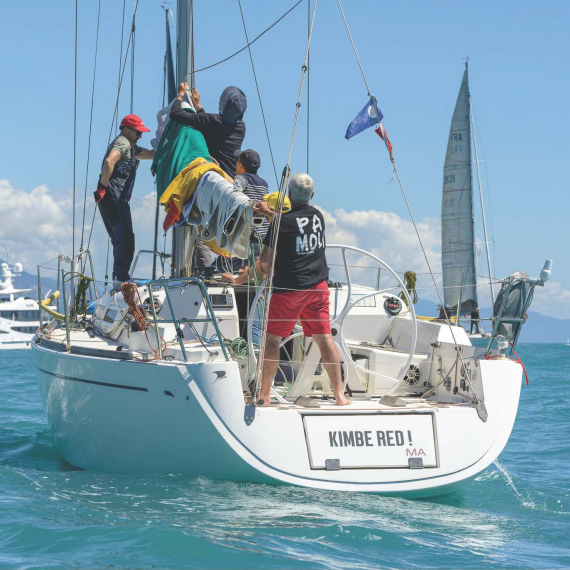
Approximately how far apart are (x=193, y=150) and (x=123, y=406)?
2.47 m

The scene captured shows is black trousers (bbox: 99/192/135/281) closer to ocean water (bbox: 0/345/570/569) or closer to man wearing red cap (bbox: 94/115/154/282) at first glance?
man wearing red cap (bbox: 94/115/154/282)

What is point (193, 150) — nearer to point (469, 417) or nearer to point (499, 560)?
point (469, 417)

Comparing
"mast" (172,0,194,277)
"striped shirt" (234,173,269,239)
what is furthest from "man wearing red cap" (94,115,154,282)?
"striped shirt" (234,173,269,239)

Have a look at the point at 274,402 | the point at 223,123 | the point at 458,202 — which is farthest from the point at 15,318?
the point at 274,402

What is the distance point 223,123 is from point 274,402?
9.88 feet

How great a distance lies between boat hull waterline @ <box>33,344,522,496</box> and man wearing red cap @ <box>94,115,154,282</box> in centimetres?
261

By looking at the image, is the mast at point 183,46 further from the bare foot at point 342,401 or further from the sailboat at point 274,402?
the bare foot at point 342,401

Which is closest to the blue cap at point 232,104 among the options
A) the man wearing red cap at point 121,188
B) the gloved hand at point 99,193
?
the man wearing red cap at point 121,188

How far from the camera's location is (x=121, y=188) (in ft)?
26.2

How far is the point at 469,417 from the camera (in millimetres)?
5266

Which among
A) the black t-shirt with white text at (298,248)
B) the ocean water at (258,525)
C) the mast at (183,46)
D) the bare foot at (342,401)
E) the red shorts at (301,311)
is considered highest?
the mast at (183,46)

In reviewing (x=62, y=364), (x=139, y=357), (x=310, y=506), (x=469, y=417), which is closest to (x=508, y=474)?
(x=469, y=417)

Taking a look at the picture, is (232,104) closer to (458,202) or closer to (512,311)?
(512,311)

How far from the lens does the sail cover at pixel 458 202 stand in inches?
1261
